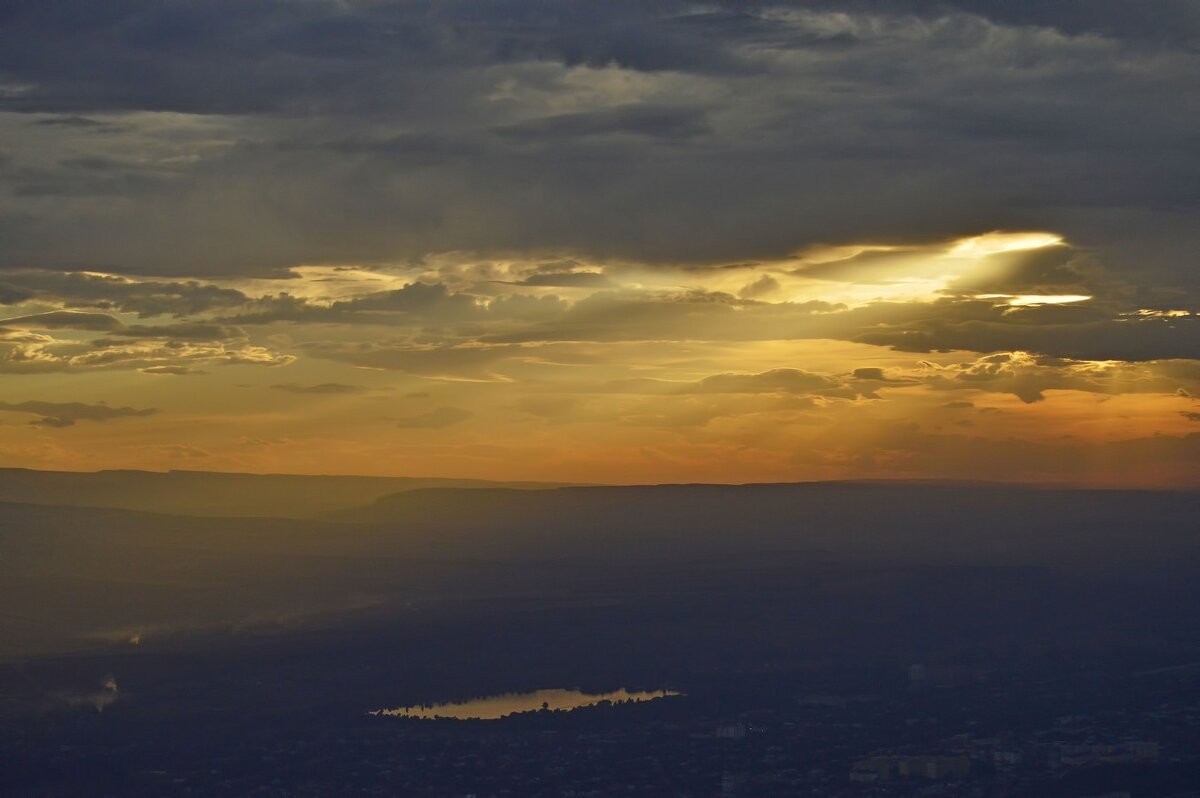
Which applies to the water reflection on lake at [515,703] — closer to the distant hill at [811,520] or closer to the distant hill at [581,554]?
the distant hill at [581,554]

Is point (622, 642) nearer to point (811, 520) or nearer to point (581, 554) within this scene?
point (581, 554)

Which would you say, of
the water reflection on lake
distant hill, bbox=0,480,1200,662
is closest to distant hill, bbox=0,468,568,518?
distant hill, bbox=0,480,1200,662

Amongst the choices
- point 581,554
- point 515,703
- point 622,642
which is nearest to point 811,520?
point 581,554

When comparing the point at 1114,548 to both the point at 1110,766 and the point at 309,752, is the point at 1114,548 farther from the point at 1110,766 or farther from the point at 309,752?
the point at 309,752

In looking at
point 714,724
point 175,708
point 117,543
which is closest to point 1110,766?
point 714,724

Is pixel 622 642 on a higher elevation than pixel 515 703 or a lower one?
higher

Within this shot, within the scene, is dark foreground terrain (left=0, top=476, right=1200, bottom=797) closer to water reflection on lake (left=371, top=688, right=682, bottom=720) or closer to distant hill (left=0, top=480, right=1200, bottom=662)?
distant hill (left=0, top=480, right=1200, bottom=662)
